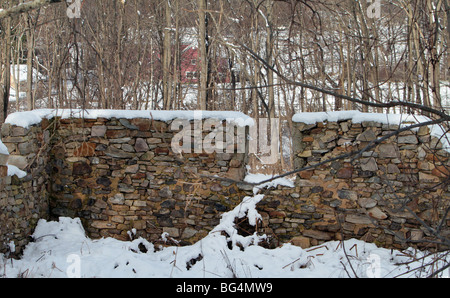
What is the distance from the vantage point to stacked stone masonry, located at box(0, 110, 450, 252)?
4344mm

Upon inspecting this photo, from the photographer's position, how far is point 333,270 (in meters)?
3.62

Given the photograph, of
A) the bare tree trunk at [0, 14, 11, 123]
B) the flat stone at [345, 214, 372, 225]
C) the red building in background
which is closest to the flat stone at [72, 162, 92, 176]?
the flat stone at [345, 214, 372, 225]

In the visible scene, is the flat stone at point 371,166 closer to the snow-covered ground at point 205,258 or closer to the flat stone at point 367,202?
the flat stone at point 367,202

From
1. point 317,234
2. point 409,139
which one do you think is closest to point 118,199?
point 317,234

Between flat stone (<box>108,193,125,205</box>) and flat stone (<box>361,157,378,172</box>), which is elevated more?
flat stone (<box>361,157,378,172</box>)

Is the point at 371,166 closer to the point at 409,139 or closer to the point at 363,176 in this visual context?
the point at 363,176

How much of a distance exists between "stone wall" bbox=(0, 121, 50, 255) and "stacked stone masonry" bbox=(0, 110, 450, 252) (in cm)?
2

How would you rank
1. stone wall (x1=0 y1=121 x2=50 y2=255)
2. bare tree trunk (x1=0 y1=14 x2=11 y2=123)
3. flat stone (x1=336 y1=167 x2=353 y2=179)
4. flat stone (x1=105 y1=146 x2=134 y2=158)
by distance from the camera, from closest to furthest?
stone wall (x1=0 y1=121 x2=50 y2=255) < flat stone (x1=336 y1=167 x2=353 y2=179) < flat stone (x1=105 y1=146 x2=134 y2=158) < bare tree trunk (x1=0 y1=14 x2=11 y2=123)

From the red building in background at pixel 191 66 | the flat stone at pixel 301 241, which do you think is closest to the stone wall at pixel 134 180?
the flat stone at pixel 301 241

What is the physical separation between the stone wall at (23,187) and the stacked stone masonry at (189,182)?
17mm

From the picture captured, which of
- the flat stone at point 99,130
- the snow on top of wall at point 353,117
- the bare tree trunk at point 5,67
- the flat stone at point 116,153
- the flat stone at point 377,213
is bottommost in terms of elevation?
the flat stone at point 377,213

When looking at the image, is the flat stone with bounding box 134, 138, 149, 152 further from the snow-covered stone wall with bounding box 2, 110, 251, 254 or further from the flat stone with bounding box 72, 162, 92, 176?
the flat stone with bounding box 72, 162, 92, 176

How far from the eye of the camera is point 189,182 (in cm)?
471

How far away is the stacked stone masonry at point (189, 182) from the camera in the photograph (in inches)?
171
